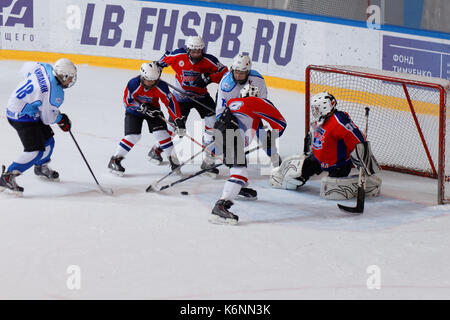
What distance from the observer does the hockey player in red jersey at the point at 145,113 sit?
6293 millimetres

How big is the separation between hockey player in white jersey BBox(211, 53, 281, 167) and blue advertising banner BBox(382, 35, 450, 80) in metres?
2.33

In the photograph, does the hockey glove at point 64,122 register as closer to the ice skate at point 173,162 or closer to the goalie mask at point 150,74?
the goalie mask at point 150,74

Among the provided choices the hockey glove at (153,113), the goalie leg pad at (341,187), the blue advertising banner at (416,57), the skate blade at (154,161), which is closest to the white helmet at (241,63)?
the hockey glove at (153,113)

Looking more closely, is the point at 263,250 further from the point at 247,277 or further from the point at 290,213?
the point at 290,213

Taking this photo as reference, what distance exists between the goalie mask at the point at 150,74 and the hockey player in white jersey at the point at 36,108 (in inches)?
25.2

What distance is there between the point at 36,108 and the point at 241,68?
1.60m

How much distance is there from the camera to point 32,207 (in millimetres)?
5555

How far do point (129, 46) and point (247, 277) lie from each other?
245 inches

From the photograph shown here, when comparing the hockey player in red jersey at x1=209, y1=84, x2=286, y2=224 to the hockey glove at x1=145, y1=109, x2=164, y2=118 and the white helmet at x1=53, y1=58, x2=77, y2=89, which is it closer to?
the hockey glove at x1=145, y1=109, x2=164, y2=118

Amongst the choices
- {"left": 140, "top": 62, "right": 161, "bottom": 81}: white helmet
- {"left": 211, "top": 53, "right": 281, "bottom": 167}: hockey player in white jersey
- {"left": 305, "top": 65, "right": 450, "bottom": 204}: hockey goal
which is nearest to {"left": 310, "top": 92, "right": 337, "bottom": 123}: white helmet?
{"left": 211, "top": 53, "right": 281, "bottom": 167}: hockey player in white jersey

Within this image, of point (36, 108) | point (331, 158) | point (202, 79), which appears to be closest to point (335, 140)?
point (331, 158)

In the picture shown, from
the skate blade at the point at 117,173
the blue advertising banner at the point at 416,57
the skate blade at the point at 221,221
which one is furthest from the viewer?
the blue advertising banner at the point at 416,57

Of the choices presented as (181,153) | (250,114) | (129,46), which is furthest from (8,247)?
(129,46)

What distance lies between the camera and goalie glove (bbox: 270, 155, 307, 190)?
241 inches
